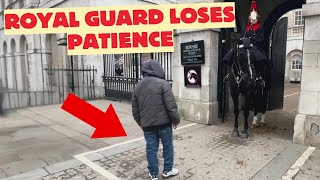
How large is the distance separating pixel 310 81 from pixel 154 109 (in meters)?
3.46

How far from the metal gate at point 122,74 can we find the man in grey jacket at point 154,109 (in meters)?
6.06

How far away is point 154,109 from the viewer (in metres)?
3.84

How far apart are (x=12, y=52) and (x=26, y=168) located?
2123 centimetres

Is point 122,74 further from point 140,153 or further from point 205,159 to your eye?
point 205,159

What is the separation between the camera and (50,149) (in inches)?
216

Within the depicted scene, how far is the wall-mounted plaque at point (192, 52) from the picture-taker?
23.7 feet

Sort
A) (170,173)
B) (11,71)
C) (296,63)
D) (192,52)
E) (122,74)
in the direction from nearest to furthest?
(170,173) < (192,52) < (122,74) < (11,71) < (296,63)

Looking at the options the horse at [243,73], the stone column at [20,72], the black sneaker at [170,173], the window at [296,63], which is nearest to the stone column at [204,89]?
the horse at [243,73]

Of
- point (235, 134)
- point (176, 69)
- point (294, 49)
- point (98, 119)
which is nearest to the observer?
point (235, 134)

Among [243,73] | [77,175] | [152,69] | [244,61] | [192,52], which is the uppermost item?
[192,52]

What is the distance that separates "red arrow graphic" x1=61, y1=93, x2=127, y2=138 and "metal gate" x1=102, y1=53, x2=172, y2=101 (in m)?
1.64

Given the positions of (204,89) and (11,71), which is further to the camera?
(11,71)

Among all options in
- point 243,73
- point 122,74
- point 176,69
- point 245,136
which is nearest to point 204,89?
point 176,69

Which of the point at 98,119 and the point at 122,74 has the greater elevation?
the point at 122,74
